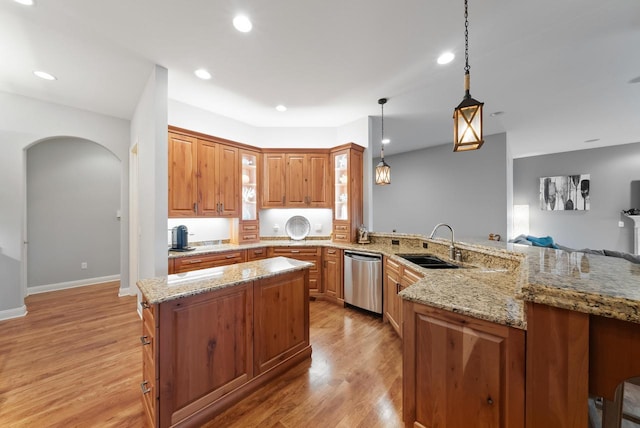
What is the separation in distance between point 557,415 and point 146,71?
168 inches

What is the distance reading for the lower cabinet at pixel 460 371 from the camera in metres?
1.10

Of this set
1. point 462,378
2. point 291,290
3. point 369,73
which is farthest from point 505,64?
point 291,290

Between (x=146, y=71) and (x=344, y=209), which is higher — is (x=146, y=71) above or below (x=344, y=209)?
above

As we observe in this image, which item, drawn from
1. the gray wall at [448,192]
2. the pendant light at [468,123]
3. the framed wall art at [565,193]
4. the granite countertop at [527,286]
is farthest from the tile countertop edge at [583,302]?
the framed wall art at [565,193]

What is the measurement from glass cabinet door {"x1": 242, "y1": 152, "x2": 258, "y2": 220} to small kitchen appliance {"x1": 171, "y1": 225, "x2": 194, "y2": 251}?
99cm

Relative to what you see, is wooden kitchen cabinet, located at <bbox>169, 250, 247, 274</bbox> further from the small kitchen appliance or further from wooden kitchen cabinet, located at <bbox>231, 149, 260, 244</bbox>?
wooden kitchen cabinet, located at <bbox>231, 149, 260, 244</bbox>

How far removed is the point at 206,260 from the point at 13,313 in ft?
8.68

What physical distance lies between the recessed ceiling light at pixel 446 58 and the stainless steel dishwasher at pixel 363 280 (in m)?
2.36

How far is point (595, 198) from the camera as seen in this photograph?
6.07 m

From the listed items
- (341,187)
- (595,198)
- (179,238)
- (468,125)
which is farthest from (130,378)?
(595,198)

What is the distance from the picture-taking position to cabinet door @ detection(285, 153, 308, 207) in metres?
4.27

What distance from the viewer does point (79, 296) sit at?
406cm

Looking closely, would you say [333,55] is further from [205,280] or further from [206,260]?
[206,260]

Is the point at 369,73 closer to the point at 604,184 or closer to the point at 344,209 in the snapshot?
the point at 344,209
